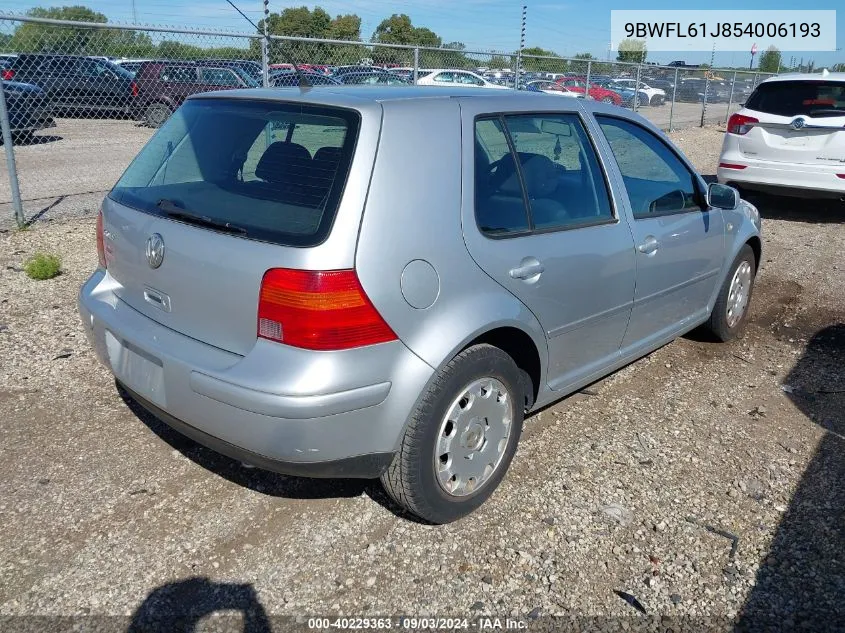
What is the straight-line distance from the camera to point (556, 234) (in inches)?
125

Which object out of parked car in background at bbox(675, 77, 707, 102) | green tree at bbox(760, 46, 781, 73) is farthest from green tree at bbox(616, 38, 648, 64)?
parked car in background at bbox(675, 77, 707, 102)

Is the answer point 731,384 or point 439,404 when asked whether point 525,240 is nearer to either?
point 439,404

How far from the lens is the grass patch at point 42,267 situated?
577 cm

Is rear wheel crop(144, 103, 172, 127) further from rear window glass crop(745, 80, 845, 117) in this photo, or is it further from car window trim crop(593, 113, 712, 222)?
car window trim crop(593, 113, 712, 222)

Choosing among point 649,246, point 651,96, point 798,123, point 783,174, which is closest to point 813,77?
point 798,123

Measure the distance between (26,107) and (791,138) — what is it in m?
11.5

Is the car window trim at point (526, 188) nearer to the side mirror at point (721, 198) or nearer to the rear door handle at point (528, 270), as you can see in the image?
the rear door handle at point (528, 270)

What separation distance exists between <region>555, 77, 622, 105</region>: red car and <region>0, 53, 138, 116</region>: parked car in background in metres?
9.47

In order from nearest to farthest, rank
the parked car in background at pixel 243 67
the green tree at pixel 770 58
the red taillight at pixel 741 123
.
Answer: the red taillight at pixel 741 123 → the parked car in background at pixel 243 67 → the green tree at pixel 770 58

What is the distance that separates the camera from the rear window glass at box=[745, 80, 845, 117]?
845 centimetres

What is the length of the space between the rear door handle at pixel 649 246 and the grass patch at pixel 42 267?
461 cm

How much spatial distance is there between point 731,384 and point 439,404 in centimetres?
257

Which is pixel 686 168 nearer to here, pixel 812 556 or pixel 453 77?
pixel 812 556

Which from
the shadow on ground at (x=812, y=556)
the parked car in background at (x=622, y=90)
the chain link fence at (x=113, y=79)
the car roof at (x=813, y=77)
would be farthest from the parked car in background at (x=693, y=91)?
the shadow on ground at (x=812, y=556)
